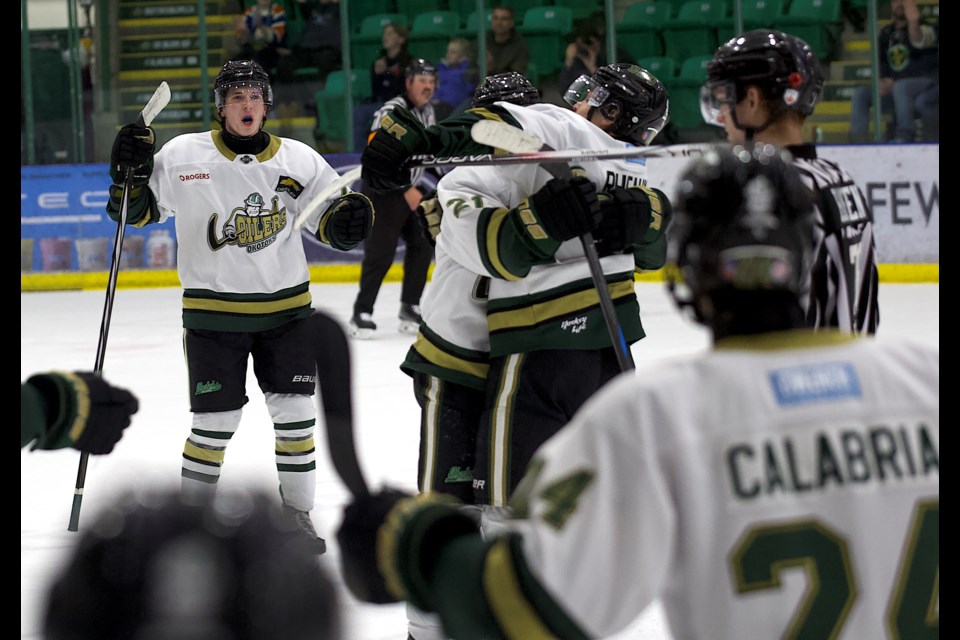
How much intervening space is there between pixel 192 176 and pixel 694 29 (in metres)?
6.96

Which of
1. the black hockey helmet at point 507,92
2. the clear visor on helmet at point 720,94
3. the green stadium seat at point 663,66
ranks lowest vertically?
the clear visor on helmet at point 720,94

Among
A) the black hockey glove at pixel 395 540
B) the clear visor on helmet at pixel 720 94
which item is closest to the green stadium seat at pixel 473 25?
the clear visor on helmet at pixel 720 94

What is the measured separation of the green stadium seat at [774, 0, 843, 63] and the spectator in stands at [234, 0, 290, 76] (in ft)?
12.1

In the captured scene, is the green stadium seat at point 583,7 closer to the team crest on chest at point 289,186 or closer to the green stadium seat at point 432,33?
the green stadium seat at point 432,33

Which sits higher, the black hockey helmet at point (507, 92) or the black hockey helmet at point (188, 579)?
the black hockey helmet at point (507, 92)

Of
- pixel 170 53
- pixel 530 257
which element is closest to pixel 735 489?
pixel 530 257

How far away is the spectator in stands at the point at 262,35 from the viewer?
396 inches

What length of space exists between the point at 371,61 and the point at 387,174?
25.8 feet

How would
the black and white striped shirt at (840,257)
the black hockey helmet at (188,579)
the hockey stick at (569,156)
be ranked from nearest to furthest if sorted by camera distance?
the black hockey helmet at (188,579)
the black and white striped shirt at (840,257)
the hockey stick at (569,156)

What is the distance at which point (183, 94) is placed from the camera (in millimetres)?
9977

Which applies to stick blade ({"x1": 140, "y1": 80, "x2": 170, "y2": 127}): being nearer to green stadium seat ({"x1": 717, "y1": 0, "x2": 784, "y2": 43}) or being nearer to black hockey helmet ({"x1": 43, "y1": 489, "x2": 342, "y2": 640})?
black hockey helmet ({"x1": 43, "y1": 489, "x2": 342, "y2": 640})

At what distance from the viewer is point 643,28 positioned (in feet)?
32.2

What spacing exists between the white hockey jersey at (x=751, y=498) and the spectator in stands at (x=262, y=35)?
9350 mm

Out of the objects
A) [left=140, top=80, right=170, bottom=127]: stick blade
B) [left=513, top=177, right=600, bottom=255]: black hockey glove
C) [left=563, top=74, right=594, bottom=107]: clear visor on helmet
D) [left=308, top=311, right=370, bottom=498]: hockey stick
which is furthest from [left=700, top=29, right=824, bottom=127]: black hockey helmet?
[left=140, top=80, right=170, bottom=127]: stick blade
